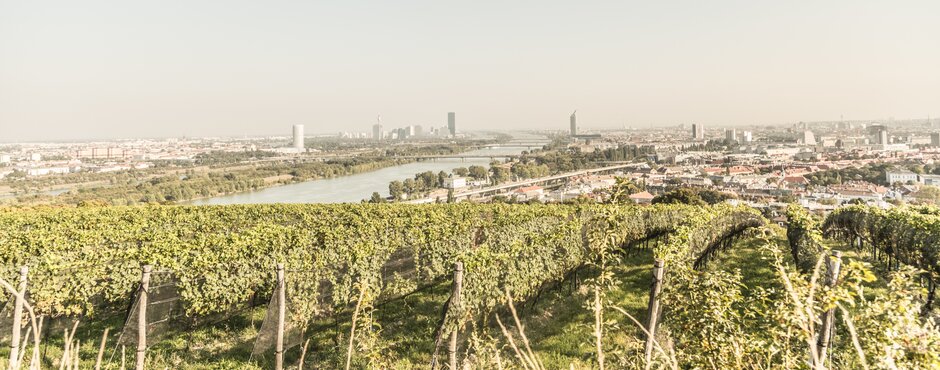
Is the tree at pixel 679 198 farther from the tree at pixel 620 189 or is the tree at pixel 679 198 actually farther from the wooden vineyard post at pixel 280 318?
the wooden vineyard post at pixel 280 318

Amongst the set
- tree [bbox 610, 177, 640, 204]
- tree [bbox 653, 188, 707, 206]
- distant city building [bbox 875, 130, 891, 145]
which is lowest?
tree [bbox 653, 188, 707, 206]

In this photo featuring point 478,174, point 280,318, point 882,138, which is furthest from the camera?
point 882,138

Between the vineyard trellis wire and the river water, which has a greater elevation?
the vineyard trellis wire

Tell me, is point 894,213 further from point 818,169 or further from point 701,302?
point 818,169

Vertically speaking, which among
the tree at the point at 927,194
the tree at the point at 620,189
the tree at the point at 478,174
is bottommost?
the tree at the point at 927,194

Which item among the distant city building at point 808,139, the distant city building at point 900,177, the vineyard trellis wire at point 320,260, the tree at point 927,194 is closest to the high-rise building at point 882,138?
the distant city building at point 808,139

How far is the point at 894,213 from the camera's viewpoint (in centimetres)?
1208

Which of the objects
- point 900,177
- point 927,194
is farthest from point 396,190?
point 900,177

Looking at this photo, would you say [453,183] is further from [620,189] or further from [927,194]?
[620,189]

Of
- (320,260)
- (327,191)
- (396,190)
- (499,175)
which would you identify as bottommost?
(327,191)

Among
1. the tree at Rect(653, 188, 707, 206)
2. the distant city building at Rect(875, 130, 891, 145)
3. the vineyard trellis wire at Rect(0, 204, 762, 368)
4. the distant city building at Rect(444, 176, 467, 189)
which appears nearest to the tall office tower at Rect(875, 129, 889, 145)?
the distant city building at Rect(875, 130, 891, 145)

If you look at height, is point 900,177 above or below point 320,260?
below

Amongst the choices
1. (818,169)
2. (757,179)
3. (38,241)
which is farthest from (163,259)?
(818,169)

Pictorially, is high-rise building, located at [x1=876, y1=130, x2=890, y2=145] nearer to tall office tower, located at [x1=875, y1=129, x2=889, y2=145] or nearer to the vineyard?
tall office tower, located at [x1=875, y1=129, x2=889, y2=145]
